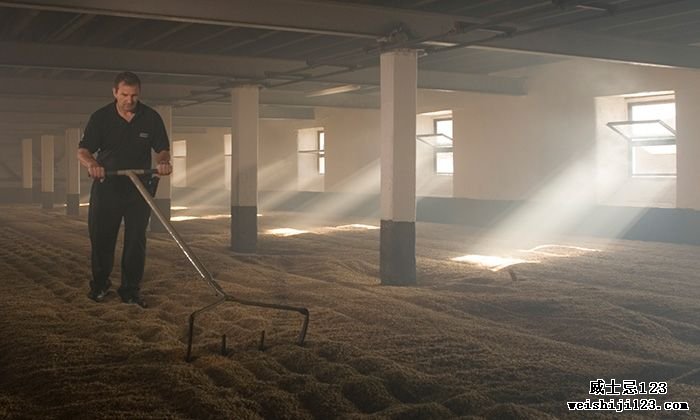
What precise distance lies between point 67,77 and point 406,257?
7.63 m

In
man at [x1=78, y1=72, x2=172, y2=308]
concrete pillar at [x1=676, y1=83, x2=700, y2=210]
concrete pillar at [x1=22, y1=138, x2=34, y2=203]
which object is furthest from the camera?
concrete pillar at [x1=22, y1=138, x2=34, y2=203]

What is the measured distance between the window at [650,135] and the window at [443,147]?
4.54 metres

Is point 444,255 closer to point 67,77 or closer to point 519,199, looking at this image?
point 519,199

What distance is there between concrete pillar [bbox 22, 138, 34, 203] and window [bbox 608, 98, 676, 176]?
21.4 meters

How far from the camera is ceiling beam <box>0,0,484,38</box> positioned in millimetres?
6617

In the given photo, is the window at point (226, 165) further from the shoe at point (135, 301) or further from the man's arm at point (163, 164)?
the man's arm at point (163, 164)

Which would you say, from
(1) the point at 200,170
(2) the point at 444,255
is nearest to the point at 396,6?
(2) the point at 444,255

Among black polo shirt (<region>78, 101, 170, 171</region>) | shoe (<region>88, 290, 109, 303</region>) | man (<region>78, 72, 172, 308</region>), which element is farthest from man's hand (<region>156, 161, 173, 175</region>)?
shoe (<region>88, 290, 109, 303</region>)

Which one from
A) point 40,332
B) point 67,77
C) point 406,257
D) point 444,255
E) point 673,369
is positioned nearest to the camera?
point 673,369

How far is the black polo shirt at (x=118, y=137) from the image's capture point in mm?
5594

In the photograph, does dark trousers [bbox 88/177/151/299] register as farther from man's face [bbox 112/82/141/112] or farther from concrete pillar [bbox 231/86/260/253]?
concrete pillar [bbox 231/86/260/253]

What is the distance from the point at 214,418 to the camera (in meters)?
3.31

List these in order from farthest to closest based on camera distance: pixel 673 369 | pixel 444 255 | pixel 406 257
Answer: pixel 444 255
pixel 406 257
pixel 673 369

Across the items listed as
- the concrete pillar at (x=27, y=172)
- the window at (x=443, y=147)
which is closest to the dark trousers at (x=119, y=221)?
the window at (x=443, y=147)
